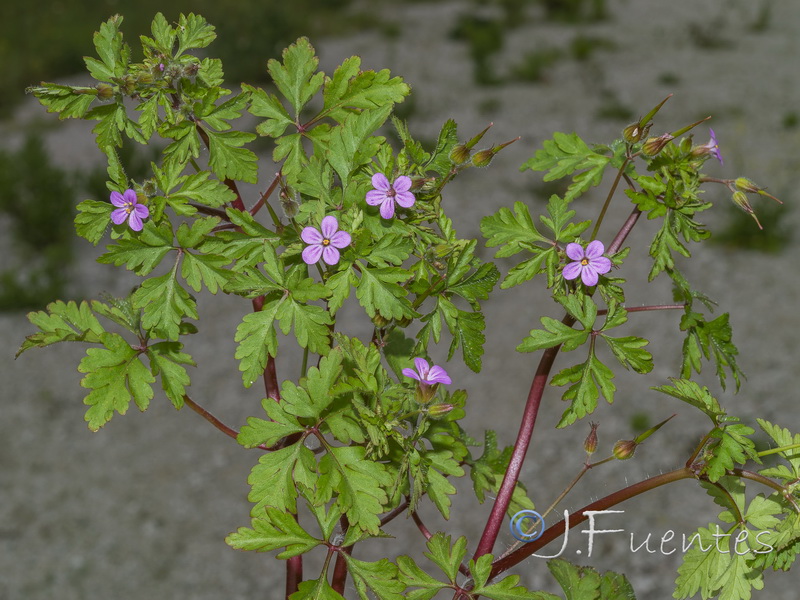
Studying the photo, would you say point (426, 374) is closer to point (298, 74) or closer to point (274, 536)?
point (274, 536)

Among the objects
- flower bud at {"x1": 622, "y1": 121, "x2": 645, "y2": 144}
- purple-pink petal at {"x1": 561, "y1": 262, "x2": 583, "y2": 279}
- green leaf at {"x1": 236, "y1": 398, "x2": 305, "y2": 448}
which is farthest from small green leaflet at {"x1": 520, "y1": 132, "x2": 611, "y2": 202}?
green leaf at {"x1": 236, "y1": 398, "x2": 305, "y2": 448}

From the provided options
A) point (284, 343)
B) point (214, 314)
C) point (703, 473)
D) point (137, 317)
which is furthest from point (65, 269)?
point (703, 473)

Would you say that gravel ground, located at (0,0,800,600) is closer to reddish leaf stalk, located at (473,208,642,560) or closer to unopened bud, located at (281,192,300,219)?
reddish leaf stalk, located at (473,208,642,560)

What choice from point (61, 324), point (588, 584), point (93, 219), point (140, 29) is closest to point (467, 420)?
point (588, 584)

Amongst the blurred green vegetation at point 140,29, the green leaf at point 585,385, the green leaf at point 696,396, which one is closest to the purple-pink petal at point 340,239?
the green leaf at point 585,385

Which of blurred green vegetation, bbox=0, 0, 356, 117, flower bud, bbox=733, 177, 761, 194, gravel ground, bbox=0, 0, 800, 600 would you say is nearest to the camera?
flower bud, bbox=733, 177, 761, 194

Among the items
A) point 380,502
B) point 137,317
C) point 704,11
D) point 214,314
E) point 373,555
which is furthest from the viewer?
point 704,11

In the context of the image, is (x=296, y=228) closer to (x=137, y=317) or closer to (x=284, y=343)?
(x=137, y=317)
